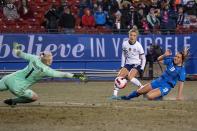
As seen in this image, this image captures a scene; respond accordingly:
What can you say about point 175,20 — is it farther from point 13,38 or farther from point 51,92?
point 51,92

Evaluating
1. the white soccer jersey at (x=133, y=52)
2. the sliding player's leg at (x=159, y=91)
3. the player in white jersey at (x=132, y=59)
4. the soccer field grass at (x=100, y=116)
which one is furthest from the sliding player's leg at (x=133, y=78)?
the soccer field grass at (x=100, y=116)

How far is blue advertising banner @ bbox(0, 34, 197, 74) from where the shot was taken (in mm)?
22734

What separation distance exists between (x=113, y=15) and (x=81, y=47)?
2497mm

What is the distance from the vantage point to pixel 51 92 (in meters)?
Answer: 18.4

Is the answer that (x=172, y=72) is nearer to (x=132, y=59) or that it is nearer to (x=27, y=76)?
(x=132, y=59)

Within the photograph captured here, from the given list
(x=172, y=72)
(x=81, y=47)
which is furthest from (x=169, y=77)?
(x=81, y=47)

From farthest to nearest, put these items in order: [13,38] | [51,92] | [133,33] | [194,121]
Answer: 1. [13,38]
2. [51,92]
3. [133,33]
4. [194,121]

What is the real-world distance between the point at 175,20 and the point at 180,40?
61.1 inches

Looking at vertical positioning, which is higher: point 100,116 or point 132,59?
point 132,59

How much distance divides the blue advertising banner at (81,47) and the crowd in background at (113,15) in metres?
0.48

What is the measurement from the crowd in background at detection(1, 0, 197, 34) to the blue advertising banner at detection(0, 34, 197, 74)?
0.48 meters

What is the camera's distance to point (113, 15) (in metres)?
25.0

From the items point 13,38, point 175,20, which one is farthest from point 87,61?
point 175,20

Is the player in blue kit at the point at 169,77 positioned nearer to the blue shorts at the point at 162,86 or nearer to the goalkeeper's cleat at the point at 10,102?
the blue shorts at the point at 162,86
